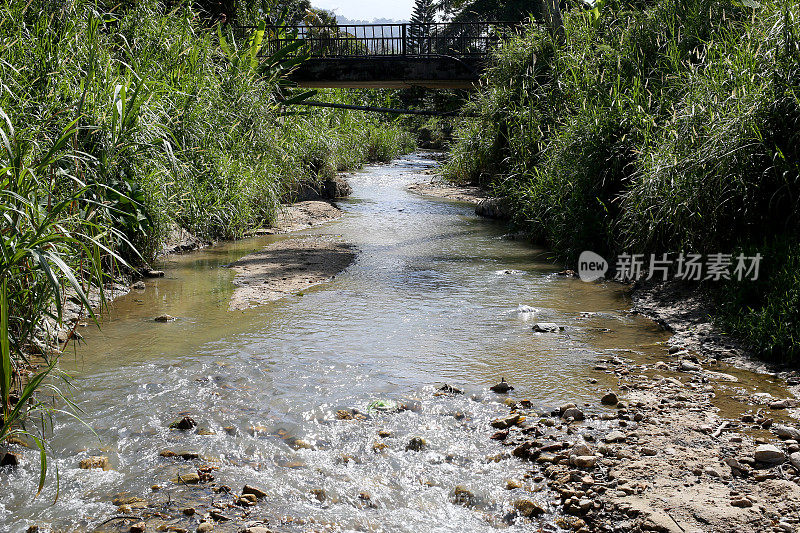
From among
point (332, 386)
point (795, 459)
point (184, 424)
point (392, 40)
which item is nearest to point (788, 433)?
point (795, 459)

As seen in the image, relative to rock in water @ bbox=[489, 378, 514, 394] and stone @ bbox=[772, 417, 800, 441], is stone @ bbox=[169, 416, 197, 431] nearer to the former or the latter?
rock in water @ bbox=[489, 378, 514, 394]

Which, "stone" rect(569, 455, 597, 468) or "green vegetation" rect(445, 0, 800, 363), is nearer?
"stone" rect(569, 455, 597, 468)

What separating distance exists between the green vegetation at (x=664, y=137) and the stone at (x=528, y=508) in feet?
8.50

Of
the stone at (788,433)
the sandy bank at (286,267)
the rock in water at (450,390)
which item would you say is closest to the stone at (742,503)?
the stone at (788,433)

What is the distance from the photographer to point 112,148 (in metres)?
5.70

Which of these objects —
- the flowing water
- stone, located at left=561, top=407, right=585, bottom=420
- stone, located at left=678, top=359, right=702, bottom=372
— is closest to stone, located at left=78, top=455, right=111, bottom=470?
the flowing water

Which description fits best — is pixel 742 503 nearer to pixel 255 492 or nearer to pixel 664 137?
pixel 255 492

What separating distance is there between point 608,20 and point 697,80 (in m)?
4.28

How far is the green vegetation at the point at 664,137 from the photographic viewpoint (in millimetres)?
5414

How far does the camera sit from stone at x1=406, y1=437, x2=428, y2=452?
140 inches

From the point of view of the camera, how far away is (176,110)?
25.9 ft

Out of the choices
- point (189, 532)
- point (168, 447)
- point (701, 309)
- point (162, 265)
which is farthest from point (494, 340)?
point (162, 265)

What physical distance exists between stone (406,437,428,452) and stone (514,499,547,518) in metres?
0.68

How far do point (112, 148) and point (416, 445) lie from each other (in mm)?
3832
